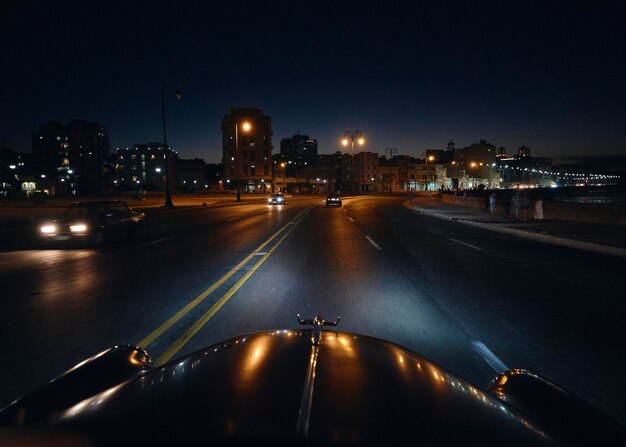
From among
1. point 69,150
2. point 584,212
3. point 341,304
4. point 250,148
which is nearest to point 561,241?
point 584,212

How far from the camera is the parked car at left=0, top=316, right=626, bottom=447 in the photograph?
1.83 meters

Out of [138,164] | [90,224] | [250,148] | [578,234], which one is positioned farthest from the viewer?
[138,164]

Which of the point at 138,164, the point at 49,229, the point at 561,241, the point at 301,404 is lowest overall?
the point at 561,241

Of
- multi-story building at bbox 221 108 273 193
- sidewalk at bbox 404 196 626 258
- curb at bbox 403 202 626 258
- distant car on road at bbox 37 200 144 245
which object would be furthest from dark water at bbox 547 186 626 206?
distant car on road at bbox 37 200 144 245

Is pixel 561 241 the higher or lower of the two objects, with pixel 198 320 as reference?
lower

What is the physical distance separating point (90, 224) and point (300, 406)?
17147mm

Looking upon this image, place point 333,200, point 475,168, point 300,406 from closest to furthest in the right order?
point 300,406, point 333,200, point 475,168

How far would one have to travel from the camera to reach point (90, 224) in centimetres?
1708

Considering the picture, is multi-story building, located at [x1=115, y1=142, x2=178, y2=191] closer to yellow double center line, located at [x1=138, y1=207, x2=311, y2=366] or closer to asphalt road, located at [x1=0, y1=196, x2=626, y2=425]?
asphalt road, located at [x1=0, y1=196, x2=626, y2=425]

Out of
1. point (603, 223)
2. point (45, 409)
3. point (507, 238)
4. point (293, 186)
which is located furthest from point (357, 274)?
point (293, 186)

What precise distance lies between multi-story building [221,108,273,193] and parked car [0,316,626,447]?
111 m

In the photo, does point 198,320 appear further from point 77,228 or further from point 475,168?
point 475,168

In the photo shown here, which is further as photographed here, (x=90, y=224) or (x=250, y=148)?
(x=250, y=148)

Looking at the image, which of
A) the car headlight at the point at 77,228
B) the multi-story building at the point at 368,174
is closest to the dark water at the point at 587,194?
the multi-story building at the point at 368,174
